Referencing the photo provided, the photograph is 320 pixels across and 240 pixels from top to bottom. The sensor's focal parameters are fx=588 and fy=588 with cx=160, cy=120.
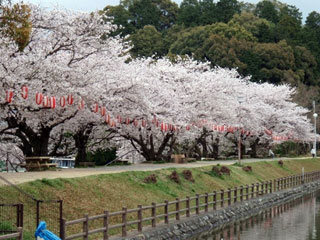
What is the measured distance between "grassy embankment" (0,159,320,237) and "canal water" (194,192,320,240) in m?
3.15

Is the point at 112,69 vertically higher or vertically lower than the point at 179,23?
lower

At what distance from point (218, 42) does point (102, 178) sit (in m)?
73.2

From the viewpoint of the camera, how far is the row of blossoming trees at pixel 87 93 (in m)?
25.1

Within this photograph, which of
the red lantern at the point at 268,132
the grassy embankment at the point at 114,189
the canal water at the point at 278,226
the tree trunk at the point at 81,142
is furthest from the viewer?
the red lantern at the point at 268,132

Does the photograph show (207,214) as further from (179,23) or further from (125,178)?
(179,23)

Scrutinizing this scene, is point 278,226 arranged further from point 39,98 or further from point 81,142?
point 81,142

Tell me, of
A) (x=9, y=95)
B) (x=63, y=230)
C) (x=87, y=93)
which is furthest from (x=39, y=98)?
(x=63, y=230)

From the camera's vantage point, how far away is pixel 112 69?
106 ft

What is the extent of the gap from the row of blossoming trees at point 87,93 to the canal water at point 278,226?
8.87 meters

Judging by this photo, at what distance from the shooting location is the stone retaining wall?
2105 cm

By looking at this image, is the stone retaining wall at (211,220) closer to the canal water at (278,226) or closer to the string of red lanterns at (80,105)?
the canal water at (278,226)

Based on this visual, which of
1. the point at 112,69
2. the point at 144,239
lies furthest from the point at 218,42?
the point at 144,239

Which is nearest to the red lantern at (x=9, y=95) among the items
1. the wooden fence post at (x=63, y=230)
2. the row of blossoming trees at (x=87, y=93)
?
the row of blossoming trees at (x=87, y=93)

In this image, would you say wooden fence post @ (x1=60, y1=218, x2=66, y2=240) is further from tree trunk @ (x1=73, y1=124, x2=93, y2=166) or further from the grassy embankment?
tree trunk @ (x1=73, y1=124, x2=93, y2=166)
